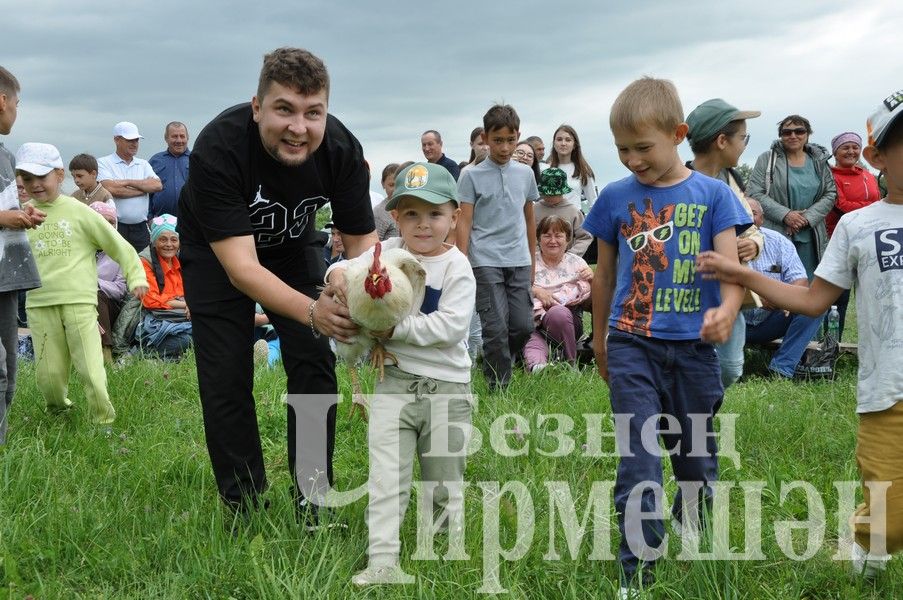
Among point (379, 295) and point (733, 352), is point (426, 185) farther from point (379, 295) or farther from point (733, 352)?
point (733, 352)

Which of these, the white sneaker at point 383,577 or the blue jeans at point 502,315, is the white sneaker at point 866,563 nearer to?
the white sneaker at point 383,577

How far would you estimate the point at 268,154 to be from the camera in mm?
3361

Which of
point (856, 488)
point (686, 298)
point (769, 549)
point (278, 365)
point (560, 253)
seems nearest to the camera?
point (686, 298)

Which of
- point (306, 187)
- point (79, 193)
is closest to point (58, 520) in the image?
point (306, 187)

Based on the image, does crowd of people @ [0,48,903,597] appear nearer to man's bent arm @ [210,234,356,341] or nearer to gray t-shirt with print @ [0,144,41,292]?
man's bent arm @ [210,234,356,341]

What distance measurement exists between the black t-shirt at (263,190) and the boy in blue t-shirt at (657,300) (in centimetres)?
113

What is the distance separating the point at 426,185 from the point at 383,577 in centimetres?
141

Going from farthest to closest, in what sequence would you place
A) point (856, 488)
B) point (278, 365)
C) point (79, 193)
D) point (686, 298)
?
point (79, 193) → point (278, 365) → point (856, 488) → point (686, 298)

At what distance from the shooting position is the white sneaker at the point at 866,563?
2996 mm

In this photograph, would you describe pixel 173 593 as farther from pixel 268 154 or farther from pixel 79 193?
pixel 79 193

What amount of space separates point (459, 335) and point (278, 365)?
4.19m

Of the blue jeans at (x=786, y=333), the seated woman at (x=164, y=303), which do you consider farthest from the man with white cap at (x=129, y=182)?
the blue jeans at (x=786, y=333)

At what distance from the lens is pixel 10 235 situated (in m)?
5.08

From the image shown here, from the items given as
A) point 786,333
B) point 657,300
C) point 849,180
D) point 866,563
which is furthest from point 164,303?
point 849,180
